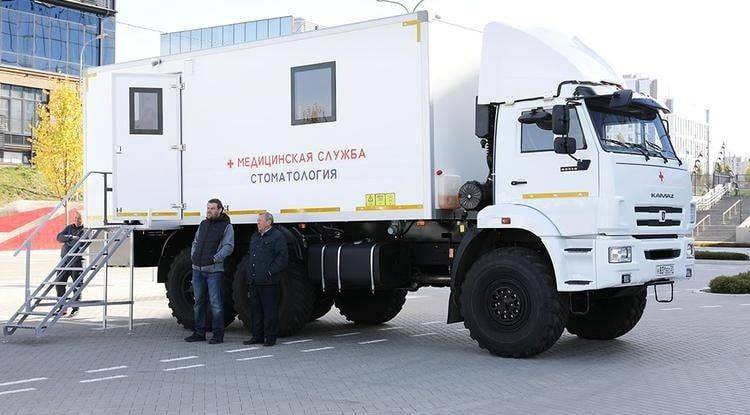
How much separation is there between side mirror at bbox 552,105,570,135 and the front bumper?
1.27 meters

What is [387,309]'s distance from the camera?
15625mm

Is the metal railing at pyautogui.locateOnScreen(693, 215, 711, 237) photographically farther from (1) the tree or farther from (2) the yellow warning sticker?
(2) the yellow warning sticker

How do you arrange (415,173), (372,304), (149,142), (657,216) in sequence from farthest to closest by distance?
(372,304) → (149,142) → (415,173) → (657,216)

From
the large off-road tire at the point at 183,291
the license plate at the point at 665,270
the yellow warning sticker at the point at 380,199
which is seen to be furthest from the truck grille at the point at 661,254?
the large off-road tire at the point at 183,291

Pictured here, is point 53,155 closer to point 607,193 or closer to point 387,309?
point 387,309

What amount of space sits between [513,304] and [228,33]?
78.5 meters

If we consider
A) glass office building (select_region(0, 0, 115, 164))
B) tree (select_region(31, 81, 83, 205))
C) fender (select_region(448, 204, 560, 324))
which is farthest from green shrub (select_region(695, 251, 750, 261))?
glass office building (select_region(0, 0, 115, 164))

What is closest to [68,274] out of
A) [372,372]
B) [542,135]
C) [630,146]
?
[372,372]

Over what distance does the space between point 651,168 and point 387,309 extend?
17.7 ft

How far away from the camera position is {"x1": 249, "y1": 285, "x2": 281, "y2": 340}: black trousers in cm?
1318

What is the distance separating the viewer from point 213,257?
44.6 feet

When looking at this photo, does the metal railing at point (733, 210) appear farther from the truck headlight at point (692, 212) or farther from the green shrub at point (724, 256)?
the truck headlight at point (692, 212)

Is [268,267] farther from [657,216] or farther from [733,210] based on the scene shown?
[733,210]

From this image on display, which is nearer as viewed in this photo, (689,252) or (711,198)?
(689,252)
